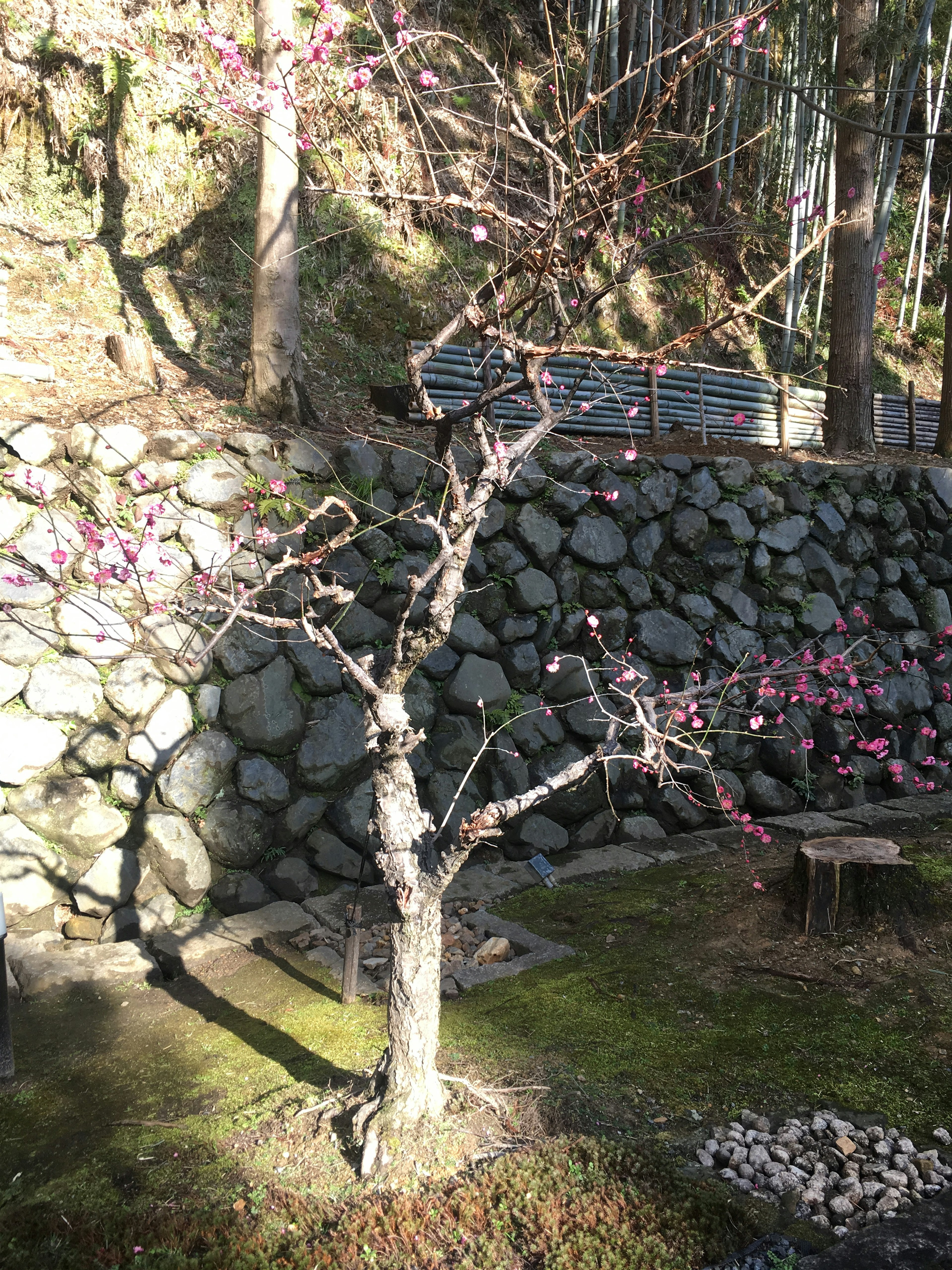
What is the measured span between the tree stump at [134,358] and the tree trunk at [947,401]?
7.42 m

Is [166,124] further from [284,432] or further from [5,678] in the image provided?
[5,678]

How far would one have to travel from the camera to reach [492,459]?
2.57 m

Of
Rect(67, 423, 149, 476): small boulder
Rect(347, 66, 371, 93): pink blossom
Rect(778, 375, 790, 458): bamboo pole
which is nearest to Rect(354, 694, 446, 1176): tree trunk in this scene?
Rect(347, 66, 371, 93): pink blossom

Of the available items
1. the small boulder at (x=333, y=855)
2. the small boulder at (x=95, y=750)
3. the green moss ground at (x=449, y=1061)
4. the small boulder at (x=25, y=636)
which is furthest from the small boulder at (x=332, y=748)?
the small boulder at (x=25, y=636)

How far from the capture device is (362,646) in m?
4.92

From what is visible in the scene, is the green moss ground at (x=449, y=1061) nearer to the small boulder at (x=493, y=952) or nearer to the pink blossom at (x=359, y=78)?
the small boulder at (x=493, y=952)

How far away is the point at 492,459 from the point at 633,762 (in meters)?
3.37

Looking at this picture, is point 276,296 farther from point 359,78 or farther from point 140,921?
point 140,921

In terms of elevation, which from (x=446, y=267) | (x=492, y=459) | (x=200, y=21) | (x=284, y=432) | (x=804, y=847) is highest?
(x=200, y=21)

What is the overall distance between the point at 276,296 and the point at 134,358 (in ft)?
3.22

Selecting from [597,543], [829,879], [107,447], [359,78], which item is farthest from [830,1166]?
[107,447]

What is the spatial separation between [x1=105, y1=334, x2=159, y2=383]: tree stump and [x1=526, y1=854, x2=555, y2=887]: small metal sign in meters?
3.69

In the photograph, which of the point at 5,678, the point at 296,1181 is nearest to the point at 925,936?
the point at 296,1181

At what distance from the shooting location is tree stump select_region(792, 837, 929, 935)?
12.6 ft
